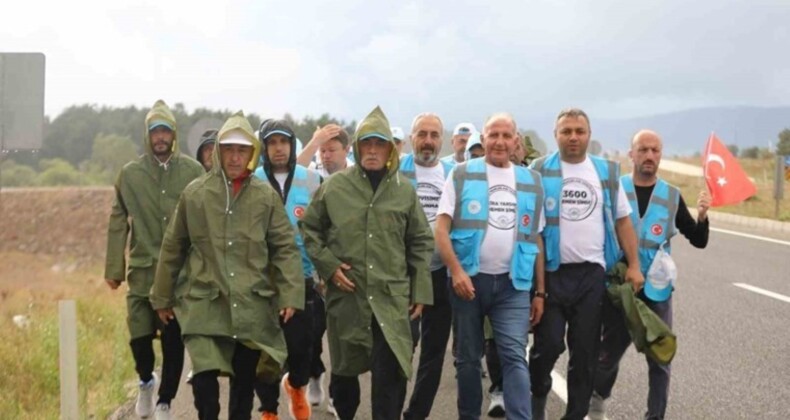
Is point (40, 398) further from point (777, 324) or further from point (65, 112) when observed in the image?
point (65, 112)

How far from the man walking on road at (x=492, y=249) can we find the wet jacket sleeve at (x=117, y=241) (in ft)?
7.04

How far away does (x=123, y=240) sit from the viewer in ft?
22.6

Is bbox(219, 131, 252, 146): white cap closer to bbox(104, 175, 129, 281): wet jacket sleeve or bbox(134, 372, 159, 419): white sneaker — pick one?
bbox(104, 175, 129, 281): wet jacket sleeve

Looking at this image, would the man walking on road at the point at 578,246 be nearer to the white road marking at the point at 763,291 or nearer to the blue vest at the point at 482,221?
the blue vest at the point at 482,221

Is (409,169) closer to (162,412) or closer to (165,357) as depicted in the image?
(165,357)

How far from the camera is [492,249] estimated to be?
620 centimetres

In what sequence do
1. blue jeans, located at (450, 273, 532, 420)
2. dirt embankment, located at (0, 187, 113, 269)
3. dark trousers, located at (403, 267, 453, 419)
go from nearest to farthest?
blue jeans, located at (450, 273, 532, 420)
dark trousers, located at (403, 267, 453, 419)
dirt embankment, located at (0, 187, 113, 269)

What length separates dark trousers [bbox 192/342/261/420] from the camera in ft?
18.8

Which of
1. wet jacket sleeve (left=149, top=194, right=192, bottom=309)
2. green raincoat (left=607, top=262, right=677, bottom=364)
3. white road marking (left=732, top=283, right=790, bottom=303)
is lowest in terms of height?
white road marking (left=732, top=283, right=790, bottom=303)

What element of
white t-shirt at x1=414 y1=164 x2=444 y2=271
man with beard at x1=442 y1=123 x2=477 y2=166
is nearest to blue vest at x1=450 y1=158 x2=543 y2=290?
white t-shirt at x1=414 y1=164 x2=444 y2=271

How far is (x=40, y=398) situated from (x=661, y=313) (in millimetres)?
4771

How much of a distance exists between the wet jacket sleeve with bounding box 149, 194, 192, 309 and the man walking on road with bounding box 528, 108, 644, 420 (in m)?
2.17

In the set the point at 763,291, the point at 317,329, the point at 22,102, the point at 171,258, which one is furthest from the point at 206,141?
the point at 763,291

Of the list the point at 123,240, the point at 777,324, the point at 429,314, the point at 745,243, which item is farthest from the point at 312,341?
the point at 745,243
